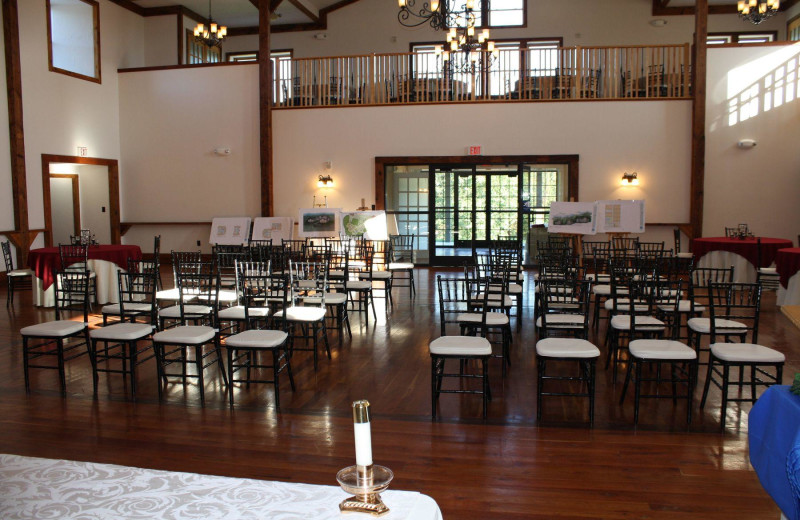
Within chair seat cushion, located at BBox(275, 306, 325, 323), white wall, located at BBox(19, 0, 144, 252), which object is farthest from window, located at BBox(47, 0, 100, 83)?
chair seat cushion, located at BBox(275, 306, 325, 323)

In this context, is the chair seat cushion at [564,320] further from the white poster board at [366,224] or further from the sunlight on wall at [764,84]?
the sunlight on wall at [764,84]

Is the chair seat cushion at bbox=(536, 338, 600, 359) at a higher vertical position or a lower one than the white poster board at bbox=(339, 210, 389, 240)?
lower

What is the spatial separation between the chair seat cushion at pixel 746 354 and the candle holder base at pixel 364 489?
3.22 metres

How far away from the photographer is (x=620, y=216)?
11.5 metres

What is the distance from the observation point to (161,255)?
45.8 feet

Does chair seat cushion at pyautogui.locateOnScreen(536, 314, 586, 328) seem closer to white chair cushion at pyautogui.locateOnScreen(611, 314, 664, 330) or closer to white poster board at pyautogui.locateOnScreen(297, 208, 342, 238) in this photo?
white chair cushion at pyautogui.locateOnScreen(611, 314, 664, 330)

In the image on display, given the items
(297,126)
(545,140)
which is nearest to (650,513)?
(545,140)

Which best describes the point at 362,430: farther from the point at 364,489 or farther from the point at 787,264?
the point at 787,264

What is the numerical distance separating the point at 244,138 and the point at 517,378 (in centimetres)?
992

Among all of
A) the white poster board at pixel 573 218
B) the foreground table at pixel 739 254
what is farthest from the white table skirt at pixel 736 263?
the white poster board at pixel 573 218

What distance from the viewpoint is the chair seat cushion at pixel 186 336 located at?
4.61 metres

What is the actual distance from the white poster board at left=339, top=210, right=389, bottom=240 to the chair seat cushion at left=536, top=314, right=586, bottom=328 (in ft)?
23.6

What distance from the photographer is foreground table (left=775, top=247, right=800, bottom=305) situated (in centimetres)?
791

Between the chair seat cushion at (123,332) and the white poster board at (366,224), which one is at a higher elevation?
the white poster board at (366,224)
